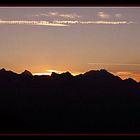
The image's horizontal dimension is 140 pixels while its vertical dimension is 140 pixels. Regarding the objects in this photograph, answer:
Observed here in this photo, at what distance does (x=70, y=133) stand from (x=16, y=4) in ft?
2.87

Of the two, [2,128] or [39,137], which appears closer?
[39,137]
